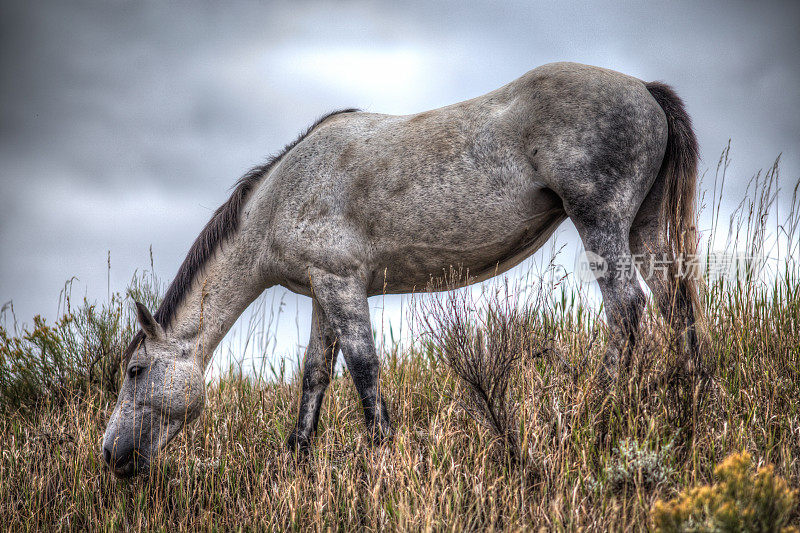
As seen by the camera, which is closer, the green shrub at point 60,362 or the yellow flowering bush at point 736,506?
the yellow flowering bush at point 736,506

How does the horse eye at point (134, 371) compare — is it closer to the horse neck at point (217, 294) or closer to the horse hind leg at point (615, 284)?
the horse neck at point (217, 294)

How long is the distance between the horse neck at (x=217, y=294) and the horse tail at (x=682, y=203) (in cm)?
321

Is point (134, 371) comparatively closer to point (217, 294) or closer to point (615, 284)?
point (217, 294)

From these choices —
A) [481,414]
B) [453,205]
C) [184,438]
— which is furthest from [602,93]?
[184,438]

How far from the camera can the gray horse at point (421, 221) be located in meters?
3.70

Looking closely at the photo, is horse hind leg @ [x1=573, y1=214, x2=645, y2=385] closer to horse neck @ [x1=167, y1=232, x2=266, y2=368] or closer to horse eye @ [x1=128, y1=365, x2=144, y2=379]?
horse neck @ [x1=167, y1=232, x2=266, y2=368]

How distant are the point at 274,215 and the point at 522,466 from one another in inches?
105

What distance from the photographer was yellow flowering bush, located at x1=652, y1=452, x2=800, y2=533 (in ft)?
6.31

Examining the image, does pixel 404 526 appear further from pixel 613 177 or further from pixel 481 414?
pixel 613 177

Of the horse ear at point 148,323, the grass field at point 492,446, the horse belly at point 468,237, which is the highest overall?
the horse belly at point 468,237

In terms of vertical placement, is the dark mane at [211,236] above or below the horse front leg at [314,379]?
above

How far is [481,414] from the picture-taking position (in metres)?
3.53

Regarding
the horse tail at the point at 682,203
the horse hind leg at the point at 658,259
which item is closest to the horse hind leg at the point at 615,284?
the horse hind leg at the point at 658,259

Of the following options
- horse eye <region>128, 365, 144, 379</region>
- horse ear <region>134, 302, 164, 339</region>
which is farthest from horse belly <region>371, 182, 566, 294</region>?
horse eye <region>128, 365, 144, 379</region>
